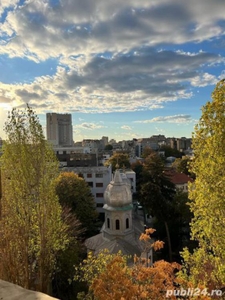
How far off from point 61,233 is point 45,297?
7.90m

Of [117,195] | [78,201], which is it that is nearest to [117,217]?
[117,195]

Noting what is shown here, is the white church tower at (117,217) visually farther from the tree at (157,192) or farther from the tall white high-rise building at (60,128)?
the tall white high-rise building at (60,128)

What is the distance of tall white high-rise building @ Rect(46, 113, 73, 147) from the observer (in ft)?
262

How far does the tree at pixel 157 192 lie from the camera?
74.2 feet

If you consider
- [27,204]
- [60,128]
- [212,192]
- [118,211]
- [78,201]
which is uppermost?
[60,128]

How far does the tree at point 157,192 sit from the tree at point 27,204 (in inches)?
511

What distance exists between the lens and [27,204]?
34.9 feet

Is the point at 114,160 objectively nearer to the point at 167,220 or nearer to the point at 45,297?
the point at 167,220

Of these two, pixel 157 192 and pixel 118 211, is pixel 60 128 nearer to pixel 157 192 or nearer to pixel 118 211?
pixel 157 192

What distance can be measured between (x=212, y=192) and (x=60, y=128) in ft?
→ 262

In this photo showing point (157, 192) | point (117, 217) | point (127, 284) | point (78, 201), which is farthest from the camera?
point (78, 201)

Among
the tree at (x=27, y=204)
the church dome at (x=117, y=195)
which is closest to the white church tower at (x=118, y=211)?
the church dome at (x=117, y=195)

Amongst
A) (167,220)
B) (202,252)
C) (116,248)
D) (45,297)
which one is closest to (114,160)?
(167,220)

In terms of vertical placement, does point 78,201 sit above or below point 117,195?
below
